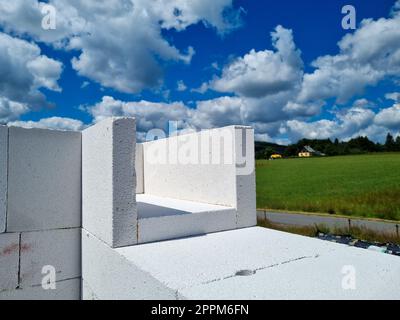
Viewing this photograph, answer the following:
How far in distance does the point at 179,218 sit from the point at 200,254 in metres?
0.75

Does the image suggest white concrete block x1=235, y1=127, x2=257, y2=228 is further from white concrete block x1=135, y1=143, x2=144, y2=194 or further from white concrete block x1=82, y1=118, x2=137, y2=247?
white concrete block x1=135, y1=143, x2=144, y2=194

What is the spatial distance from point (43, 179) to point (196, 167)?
7.28ft

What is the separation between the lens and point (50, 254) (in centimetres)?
393

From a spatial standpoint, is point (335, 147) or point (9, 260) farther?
point (335, 147)

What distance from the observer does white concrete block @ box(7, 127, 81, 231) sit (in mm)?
3748

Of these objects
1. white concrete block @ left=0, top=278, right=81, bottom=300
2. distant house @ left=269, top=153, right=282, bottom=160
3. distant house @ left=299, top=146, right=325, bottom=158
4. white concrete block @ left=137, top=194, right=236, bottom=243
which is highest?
distant house @ left=299, top=146, right=325, bottom=158

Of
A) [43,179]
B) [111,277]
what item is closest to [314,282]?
[111,277]

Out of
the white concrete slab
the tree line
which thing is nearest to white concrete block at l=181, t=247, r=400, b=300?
the white concrete slab

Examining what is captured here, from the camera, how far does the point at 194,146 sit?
190 inches

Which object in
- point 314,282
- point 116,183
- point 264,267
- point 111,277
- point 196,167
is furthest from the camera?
point 196,167

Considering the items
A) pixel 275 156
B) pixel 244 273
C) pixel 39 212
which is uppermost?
pixel 275 156

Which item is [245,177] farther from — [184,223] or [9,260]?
[9,260]

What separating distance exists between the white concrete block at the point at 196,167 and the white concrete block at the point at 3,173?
254 centimetres

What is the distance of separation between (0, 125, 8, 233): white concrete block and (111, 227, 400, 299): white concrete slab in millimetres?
1782
